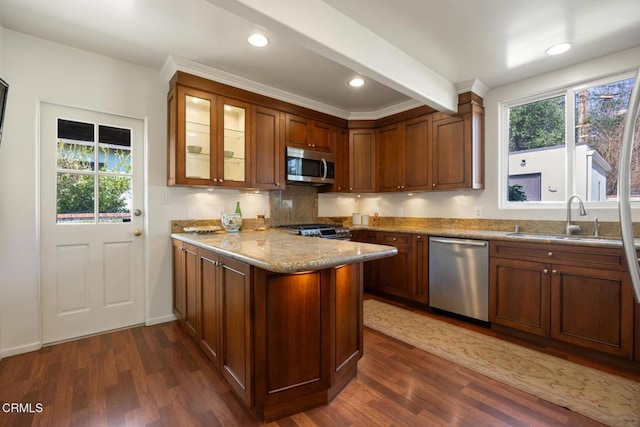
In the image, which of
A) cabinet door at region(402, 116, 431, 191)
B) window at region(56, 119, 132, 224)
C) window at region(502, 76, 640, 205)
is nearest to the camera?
window at region(56, 119, 132, 224)

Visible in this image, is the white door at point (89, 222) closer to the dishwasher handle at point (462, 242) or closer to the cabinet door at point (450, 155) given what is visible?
the dishwasher handle at point (462, 242)

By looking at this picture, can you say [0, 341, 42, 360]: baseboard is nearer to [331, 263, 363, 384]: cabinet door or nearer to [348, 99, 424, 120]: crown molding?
[331, 263, 363, 384]: cabinet door

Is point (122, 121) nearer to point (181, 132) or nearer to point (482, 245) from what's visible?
point (181, 132)

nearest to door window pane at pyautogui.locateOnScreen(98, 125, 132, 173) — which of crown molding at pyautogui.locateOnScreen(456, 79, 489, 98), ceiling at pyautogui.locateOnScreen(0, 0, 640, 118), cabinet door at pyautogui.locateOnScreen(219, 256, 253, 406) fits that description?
ceiling at pyautogui.locateOnScreen(0, 0, 640, 118)

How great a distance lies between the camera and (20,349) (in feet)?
7.57

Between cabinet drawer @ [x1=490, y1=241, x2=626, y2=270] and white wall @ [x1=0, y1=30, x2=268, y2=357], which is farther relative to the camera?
white wall @ [x1=0, y1=30, x2=268, y2=357]

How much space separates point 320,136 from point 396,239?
1.66m

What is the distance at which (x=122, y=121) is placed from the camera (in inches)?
111

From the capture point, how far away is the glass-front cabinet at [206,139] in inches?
108

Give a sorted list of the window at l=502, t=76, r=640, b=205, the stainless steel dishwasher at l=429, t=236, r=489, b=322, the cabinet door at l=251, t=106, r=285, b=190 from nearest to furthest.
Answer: the window at l=502, t=76, r=640, b=205
the stainless steel dishwasher at l=429, t=236, r=489, b=322
the cabinet door at l=251, t=106, r=285, b=190

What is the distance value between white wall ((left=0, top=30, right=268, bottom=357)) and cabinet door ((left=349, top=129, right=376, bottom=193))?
240 centimetres

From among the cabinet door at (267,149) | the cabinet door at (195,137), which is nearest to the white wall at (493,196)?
the cabinet door at (267,149)

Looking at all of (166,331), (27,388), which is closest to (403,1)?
(166,331)

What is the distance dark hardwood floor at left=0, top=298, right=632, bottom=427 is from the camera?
160 centimetres
